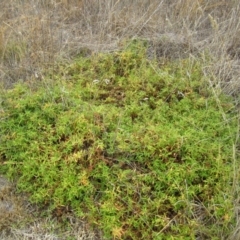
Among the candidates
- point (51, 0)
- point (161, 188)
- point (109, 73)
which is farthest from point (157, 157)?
point (51, 0)

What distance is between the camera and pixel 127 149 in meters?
2.63

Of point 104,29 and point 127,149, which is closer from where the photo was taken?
point 127,149

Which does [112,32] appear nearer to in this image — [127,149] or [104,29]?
[104,29]

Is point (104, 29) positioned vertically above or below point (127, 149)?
above

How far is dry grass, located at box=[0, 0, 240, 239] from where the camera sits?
3.35 meters

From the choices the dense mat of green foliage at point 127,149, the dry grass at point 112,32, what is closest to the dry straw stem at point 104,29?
the dry grass at point 112,32

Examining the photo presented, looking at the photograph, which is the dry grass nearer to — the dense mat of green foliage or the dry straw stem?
the dry straw stem

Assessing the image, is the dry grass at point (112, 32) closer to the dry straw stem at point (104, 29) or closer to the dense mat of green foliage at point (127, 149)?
the dry straw stem at point (104, 29)

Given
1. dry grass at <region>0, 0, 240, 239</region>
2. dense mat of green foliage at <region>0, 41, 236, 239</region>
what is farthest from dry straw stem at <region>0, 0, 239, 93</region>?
dense mat of green foliage at <region>0, 41, 236, 239</region>

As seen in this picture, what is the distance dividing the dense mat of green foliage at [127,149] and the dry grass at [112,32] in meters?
0.26

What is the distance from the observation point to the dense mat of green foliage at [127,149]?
239 cm

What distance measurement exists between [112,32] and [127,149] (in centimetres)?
164

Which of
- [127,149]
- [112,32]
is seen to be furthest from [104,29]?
[127,149]

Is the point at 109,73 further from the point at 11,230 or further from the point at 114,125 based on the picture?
the point at 11,230
